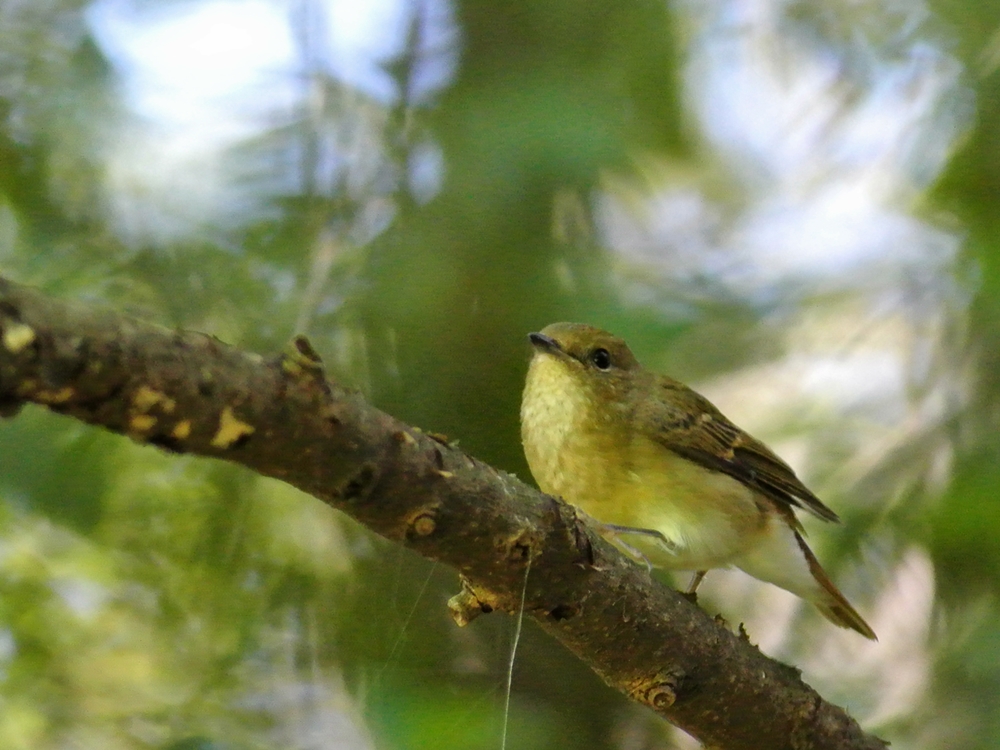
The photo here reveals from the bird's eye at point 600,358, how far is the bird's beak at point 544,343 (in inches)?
7.5

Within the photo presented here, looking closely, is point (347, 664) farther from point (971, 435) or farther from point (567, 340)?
point (971, 435)

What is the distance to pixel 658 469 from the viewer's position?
2.92 metres

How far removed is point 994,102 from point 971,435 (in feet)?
3.26

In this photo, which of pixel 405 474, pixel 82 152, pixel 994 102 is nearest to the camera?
pixel 405 474

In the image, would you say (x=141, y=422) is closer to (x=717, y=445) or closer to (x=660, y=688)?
(x=660, y=688)

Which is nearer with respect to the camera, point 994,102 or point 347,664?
point 347,664

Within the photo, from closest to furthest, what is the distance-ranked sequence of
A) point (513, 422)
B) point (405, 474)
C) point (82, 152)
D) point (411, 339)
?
point (405, 474) < point (82, 152) < point (411, 339) < point (513, 422)

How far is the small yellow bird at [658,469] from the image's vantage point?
9.32ft

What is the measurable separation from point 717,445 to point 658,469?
9.5 inches

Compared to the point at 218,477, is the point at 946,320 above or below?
above

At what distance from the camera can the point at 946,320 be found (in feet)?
11.6

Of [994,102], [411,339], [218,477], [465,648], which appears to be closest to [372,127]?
[411,339]

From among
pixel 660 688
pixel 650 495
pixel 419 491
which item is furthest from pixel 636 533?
pixel 419 491

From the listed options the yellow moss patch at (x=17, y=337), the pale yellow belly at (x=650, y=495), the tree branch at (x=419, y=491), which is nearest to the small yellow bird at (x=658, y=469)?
the pale yellow belly at (x=650, y=495)
